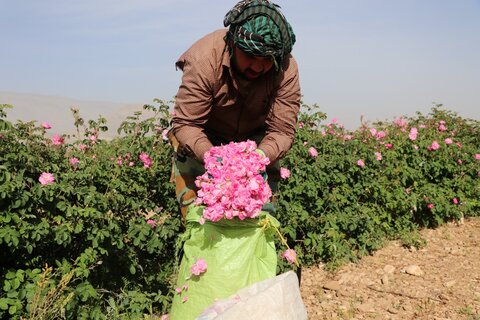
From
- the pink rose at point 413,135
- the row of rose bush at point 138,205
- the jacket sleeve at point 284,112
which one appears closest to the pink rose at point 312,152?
the row of rose bush at point 138,205

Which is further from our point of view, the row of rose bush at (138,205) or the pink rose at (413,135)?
the pink rose at (413,135)

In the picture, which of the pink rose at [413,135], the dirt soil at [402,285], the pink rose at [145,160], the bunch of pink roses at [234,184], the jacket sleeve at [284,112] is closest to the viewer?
Answer: the bunch of pink roses at [234,184]

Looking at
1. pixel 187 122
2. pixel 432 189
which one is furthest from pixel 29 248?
pixel 432 189

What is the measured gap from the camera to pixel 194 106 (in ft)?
7.82

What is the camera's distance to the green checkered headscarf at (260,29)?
7.11ft

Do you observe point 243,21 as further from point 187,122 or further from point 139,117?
point 139,117

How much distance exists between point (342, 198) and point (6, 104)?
275 cm

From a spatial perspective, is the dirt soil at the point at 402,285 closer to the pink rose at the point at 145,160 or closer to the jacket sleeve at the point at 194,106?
the pink rose at the point at 145,160

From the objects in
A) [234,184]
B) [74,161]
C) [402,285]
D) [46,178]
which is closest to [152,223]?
[74,161]

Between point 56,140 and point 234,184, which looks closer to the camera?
point 234,184

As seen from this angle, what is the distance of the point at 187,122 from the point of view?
240cm

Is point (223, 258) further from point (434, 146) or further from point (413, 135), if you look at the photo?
point (434, 146)

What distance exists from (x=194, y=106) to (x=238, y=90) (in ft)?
0.73

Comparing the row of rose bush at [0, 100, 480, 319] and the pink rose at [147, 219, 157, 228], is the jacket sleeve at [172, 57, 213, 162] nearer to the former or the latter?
the row of rose bush at [0, 100, 480, 319]
